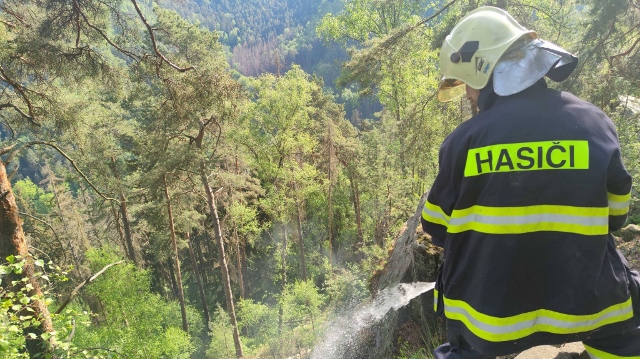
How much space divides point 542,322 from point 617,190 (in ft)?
1.98

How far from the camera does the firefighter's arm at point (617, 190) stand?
4.34ft

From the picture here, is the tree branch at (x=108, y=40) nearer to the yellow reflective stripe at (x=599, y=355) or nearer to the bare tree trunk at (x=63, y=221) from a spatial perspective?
the yellow reflective stripe at (x=599, y=355)

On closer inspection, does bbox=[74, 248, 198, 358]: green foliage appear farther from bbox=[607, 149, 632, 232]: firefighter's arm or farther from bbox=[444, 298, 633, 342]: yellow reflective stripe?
bbox=[607, 149, 632, 232]: firefighter's arm

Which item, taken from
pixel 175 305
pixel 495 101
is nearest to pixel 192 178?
pixel 495 101

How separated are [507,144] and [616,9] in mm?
6452

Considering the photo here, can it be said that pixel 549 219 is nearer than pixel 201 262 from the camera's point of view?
Yes

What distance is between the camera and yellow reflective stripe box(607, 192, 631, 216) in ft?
4.60

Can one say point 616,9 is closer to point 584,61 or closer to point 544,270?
point 584,61

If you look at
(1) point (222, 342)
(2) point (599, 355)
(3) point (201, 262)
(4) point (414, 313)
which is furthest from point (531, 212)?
(3) point (201, 262)

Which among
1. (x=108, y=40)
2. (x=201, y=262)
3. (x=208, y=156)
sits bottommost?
(x=201, y=262)

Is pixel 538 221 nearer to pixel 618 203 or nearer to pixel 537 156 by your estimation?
pixel 537 156

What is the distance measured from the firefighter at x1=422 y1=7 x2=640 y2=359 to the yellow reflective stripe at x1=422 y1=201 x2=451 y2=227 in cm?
3

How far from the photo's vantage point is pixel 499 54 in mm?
1515

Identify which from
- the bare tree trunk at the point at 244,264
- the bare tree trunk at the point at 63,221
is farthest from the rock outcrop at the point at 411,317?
the bare tree trunk at the point at 63,221
